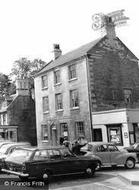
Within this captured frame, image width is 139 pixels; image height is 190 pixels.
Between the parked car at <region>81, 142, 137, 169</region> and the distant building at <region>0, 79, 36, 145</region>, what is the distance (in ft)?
85.5

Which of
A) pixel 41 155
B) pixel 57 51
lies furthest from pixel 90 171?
pixel 57 51

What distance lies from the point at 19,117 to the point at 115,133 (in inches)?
788

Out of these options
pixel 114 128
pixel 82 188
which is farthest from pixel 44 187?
pixel 114 128

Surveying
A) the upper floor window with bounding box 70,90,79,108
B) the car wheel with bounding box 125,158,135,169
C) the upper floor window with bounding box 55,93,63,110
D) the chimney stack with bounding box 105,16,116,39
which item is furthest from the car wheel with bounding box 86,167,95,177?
the chimney stack with bounding box 105,16,116,39

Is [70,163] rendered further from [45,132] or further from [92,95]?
[45,132]

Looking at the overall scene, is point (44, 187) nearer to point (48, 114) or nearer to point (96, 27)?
point (48, 114)

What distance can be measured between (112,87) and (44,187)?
67.4 ft

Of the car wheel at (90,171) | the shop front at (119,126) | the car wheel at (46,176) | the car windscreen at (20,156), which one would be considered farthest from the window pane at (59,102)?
the car wheel at (46,176)

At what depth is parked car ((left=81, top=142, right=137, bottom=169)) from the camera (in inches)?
619

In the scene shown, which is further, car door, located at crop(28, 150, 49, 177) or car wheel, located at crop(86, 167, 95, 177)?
car wheel, located at crop(86, 167, 95, 177)

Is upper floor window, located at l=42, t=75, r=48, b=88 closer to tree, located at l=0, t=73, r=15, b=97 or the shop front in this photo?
the shop front

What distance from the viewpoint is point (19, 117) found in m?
42.2

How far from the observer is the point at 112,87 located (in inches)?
1206

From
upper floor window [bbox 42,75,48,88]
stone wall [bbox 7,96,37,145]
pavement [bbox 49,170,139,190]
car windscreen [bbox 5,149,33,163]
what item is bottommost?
pavement [bbox 49,170,139,190]
